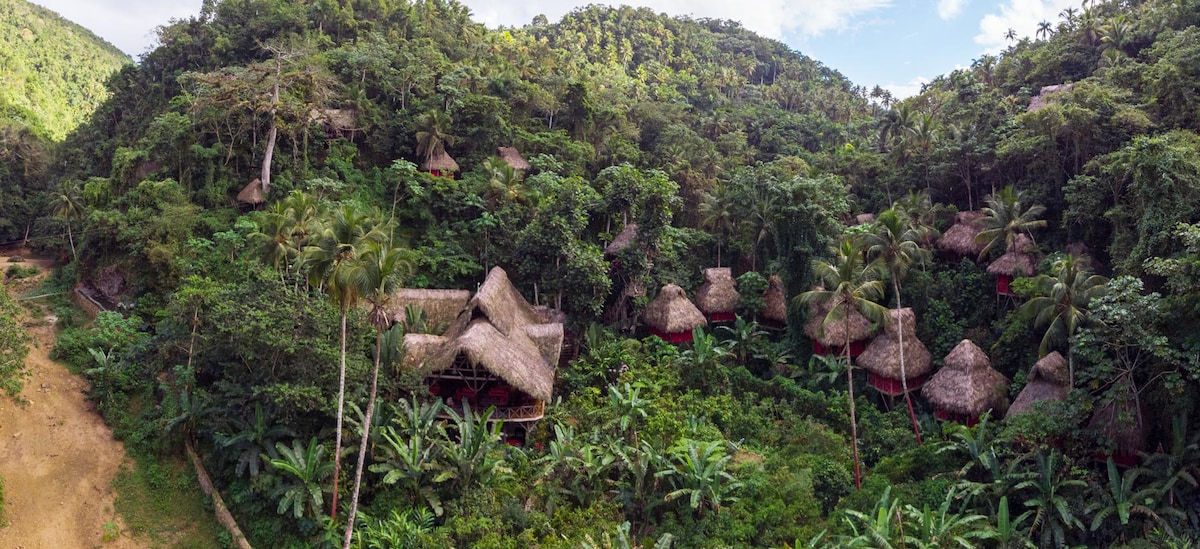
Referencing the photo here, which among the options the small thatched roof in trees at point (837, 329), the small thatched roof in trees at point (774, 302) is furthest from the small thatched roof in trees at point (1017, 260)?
the small thatched roof in trees at point (774, 302)

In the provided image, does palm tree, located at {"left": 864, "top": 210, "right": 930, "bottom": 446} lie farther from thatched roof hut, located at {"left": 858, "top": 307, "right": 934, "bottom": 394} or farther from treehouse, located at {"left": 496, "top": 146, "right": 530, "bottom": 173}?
treehouse, located at {"left": 496, "top": 146, "right": 530, "bottom": 173}

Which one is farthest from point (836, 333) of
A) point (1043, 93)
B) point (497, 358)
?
point (1043, 93)

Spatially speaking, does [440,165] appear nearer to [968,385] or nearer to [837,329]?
[837,329]

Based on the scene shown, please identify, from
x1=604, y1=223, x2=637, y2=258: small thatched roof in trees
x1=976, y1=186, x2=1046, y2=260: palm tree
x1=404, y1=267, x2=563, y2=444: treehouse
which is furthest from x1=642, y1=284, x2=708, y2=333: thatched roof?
x1=976, y1=186, x2=1046, y2=260: palm tree

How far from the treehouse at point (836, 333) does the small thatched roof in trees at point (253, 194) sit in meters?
22.0

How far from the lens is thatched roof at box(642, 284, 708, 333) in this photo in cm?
2566

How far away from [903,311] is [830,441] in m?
6.27

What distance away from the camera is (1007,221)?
2486cm

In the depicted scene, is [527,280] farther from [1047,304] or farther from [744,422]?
[1047,304]

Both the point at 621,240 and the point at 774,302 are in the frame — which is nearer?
the point at 774,302

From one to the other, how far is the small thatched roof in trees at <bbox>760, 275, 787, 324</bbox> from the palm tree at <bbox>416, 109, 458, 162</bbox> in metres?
16.3

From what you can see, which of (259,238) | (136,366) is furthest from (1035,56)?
(136,366)

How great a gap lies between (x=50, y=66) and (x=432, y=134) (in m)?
52.2

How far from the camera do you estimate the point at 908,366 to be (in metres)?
22.5
